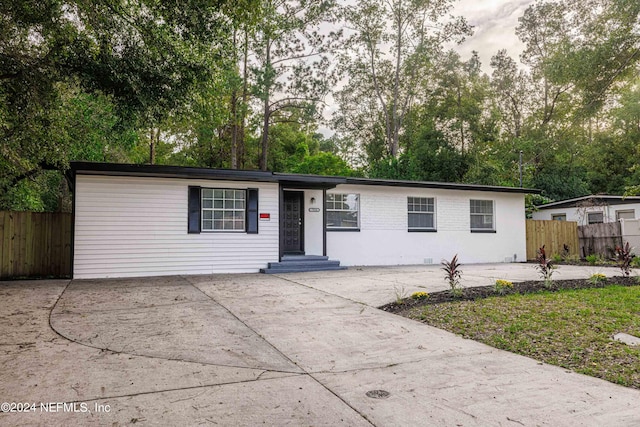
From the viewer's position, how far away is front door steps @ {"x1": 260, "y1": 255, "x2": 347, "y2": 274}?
37.2 feet

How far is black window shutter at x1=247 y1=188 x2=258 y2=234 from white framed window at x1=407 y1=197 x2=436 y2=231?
18.5 ft

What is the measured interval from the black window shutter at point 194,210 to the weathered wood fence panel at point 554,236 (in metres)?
13.0

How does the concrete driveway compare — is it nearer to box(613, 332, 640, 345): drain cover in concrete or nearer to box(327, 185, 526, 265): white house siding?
box(613, 332, 640, 345): drain cover in concrete

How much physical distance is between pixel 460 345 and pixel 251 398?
2394 millimetres

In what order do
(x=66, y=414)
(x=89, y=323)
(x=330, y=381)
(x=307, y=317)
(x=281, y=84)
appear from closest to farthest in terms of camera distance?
1. (x=66, y=414)
2. (x=330, y=381)
3. (x=89, y=323)
4. (x=307, y=317)
5. (x=281, y=84)

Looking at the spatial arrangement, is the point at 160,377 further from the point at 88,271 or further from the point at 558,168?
the point at 558,168

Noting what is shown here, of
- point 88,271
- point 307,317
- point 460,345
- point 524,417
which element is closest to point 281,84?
point 88,271

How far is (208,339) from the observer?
14.3 ft

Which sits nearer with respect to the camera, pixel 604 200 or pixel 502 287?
pixel 502 287

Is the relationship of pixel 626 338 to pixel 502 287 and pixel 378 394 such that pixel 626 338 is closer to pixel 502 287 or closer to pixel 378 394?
pixel 502 287

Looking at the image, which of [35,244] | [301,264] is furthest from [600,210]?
[35,244]

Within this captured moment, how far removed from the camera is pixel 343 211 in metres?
13.2

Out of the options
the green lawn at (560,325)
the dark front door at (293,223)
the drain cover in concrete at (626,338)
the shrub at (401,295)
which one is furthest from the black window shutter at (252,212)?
the drain cover in concrete at (626,338)

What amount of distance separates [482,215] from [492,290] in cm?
871
